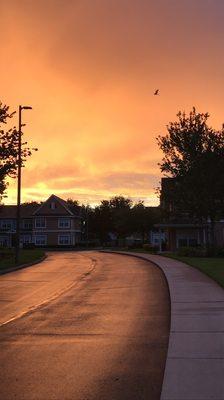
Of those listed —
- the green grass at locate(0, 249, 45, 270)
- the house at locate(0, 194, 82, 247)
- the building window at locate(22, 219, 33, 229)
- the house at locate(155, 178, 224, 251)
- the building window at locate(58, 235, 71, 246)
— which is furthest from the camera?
the building window at locate(22, 219, 33, 229)

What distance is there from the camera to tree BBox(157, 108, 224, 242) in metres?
43.7

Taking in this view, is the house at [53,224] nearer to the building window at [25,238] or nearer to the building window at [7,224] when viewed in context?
the building window at [25,238]


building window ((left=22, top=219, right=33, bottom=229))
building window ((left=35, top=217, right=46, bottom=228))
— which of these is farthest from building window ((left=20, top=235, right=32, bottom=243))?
building window ((left=35, top=217, right=46, bottom=228))

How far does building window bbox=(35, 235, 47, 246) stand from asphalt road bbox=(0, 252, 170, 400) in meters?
83.6

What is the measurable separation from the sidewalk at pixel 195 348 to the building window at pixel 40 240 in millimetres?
86194

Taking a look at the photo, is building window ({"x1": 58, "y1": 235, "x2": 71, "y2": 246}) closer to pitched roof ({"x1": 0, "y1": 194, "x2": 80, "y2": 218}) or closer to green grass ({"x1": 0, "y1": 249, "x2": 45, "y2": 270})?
pitched roof ({"x1": 0, "y1": 194, "x2": 80, "y2": 218})

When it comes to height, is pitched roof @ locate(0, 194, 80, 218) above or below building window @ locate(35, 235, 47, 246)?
above

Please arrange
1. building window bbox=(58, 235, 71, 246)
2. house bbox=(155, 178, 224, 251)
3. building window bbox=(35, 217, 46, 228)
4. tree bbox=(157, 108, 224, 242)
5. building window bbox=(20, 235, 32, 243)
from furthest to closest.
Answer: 1. building window bbox=(20, 235, 32, 243)
2. building window bbox=(35, 217, 46, 228)
3. building window bbox=(58, 235, 71, 246)
4. house bbox=(155, 178, 224, 251)
5. tree bbox=(157, 108, 224, 242)

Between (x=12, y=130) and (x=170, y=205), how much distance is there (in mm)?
16810

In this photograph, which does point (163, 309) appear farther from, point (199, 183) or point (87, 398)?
point (199, 183)

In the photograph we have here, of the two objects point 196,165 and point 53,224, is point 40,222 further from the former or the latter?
point 196,165

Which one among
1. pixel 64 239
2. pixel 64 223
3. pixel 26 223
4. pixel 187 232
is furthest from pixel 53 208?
pixel 187 232

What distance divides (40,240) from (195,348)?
312 feet

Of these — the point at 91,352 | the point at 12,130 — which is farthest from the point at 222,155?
the point at 91,352
